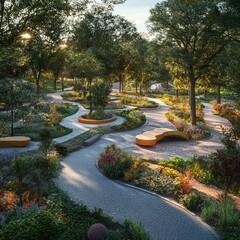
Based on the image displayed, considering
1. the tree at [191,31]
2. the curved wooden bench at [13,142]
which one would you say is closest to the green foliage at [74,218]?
the curved wooden bench at [13,142]

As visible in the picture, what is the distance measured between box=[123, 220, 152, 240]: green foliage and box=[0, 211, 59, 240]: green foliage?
195cm

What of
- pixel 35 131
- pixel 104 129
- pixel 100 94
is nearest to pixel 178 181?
pixel 104 129

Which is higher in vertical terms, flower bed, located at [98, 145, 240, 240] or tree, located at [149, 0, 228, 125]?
tree, located at [149, 0, 228, 125]

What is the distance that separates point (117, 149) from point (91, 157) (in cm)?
151

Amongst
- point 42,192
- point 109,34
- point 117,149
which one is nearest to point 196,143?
point 117,149

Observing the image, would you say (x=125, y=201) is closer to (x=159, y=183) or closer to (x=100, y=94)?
(x=159, y=183)

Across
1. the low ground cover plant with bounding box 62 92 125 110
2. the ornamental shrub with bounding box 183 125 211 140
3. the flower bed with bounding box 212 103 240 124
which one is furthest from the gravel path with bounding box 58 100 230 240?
the low ground cover plant with bounding box 62 92 125 110

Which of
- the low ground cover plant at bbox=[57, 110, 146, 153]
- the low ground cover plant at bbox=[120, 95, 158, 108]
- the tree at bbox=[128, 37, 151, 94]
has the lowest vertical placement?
the low ground cover plant at bbox=[57, 110, 146, 153]

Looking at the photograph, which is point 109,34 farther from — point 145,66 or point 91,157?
point 91,157

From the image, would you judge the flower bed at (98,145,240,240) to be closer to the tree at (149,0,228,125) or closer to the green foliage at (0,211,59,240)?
the green foliage at (0,211,59,240)

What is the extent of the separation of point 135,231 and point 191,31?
63.1 feet

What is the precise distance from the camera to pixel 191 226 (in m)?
8.61

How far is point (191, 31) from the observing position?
23.1m

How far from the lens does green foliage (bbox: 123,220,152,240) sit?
24.4 ft
